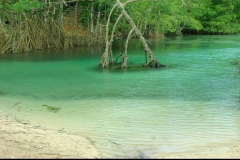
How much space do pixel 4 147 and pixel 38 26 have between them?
15699mm

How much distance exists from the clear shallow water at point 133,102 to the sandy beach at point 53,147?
0.71 ft

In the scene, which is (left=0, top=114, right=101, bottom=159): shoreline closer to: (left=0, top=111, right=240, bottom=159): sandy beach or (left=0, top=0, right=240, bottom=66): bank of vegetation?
(left=0, top=111, right=240, bottom=159): sandy beach

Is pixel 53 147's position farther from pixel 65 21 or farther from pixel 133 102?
pixel 65 21

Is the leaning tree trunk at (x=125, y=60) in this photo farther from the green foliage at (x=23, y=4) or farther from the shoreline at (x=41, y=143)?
the shoreline at (x=41, y=143)

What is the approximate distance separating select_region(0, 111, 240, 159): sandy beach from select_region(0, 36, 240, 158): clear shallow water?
216 mm

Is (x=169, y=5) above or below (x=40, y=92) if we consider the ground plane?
above

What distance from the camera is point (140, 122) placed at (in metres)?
6.27

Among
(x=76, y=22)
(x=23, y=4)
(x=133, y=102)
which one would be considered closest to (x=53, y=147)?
(x=133, y=102)

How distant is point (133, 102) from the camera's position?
795 cm

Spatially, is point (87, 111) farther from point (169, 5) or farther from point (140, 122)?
point (169, 5)

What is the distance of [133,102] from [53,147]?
11.7 ft

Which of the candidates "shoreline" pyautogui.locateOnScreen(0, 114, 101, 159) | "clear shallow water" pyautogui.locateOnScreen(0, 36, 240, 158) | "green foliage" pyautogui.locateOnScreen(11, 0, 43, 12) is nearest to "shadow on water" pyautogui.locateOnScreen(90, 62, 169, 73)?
"clear shallow water" pyautogui.locateOnScreen(0, 36, 240, 158)

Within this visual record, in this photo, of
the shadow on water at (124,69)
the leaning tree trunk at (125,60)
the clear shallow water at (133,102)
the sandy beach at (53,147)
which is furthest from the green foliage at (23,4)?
the sandy beach at (53,147)

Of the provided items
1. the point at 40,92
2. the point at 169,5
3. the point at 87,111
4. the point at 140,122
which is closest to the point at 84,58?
the point at 169,5
